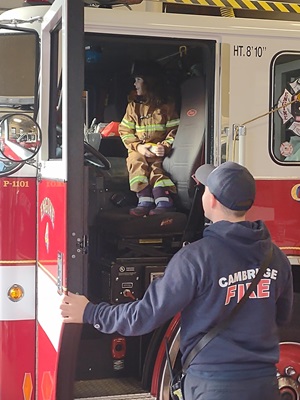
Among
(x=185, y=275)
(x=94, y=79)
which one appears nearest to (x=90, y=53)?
(x=94, y=79)

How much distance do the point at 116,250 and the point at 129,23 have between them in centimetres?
131

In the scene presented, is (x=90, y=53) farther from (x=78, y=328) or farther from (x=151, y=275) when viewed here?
(x=78, y=328)

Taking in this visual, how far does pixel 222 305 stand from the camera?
265 centimetres

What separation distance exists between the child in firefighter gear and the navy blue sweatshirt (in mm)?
1472

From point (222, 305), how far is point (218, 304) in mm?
16

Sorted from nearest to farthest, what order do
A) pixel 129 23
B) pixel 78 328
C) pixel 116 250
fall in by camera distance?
pixel 78 328, pixel 129 23, pixel 116 250

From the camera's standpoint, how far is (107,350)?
416 cm

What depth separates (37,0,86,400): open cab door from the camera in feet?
9.84

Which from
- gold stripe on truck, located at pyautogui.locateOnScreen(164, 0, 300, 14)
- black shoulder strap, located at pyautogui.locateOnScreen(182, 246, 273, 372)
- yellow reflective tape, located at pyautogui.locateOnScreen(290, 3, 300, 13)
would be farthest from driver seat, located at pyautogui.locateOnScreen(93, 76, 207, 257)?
black shoulder strap, located at pyautogui.locateOnScreen(182, 246, 273, 372)

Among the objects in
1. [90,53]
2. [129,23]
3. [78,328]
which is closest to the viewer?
[78,328]

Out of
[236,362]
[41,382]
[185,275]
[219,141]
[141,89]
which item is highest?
[141,89]

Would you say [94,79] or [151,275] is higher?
[94,79]

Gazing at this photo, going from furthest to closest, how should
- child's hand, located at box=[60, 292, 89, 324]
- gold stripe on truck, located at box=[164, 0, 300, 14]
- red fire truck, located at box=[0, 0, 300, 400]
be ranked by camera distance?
1. gold stripe on truck, located at box=[164, 0, 300, 14]
2. red fire truck, located at box=[0, 0, 300, 400]
3. child's hand, located at box=[60, 292, 89, 324]

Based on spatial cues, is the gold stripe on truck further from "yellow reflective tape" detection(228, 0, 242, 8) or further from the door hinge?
the door hinge
